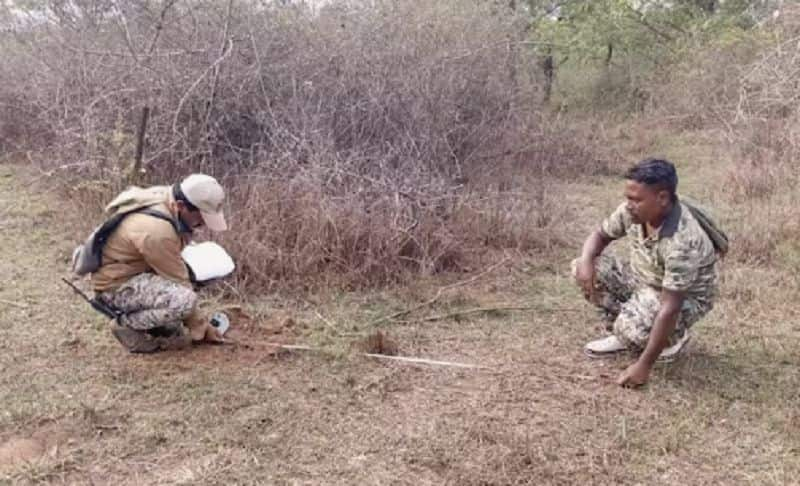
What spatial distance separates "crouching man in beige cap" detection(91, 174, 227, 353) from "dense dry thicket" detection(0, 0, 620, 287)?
1.03 metres

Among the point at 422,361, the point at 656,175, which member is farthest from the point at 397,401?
the point at 656,175

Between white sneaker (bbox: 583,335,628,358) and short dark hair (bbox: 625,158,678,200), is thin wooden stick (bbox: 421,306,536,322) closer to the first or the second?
white sneaker (bbox: 583,335,628,358)

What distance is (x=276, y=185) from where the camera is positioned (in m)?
5.30

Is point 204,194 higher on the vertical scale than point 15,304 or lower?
higher

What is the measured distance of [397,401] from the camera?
3.28 m

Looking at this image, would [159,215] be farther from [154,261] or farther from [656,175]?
[656,175]

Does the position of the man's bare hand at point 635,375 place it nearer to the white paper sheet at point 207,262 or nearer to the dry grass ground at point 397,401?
Result: the dry grass ground at point 397,401

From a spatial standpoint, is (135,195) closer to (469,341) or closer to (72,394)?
(72,394)

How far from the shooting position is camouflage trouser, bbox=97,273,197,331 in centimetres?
347

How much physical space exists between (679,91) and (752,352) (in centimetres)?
888

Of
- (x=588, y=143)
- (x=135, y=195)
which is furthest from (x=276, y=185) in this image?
(x=588, y=143)

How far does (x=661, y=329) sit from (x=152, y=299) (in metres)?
2.26

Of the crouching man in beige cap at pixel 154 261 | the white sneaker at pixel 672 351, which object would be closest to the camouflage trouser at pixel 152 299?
the crouching man in beige cap at pixel 154 261

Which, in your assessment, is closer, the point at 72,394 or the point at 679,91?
the point at 72,394
